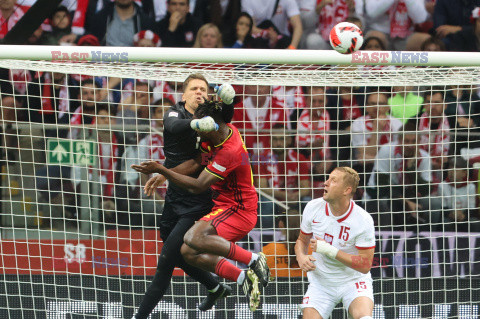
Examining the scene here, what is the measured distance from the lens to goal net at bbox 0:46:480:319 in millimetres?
7055

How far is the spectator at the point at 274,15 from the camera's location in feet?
29.5

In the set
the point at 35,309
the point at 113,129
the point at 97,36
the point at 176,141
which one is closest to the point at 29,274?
the point at 35,309

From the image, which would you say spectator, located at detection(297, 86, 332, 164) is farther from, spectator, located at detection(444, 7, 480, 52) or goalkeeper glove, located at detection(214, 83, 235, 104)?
goalkeeper glove, located at detection(214, 83, 235, 104)

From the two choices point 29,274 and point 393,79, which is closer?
point 393,79

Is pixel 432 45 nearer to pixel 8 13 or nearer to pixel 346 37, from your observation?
pixel 346 37

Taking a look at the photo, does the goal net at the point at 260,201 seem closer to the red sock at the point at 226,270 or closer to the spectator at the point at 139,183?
the spectator at the point at 139,183

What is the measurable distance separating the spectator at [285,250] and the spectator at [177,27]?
2788 millimetres

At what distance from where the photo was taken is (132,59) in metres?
5.77

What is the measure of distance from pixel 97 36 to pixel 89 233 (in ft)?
8.70

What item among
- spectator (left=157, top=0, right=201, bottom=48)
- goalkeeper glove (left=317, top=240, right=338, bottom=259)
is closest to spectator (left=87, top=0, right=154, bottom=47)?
spectator (left=157, top=0, right=201, bottom=48)

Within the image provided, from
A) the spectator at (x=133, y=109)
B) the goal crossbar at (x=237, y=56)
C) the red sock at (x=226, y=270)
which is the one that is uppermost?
the goal crossbar at (x=237, y=56)

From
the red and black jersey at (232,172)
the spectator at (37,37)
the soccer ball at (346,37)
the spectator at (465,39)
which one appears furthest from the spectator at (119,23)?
the soccer ball at (346,37)

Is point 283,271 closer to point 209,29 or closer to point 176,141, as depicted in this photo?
point 176,141

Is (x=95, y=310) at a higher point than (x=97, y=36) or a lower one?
lower
